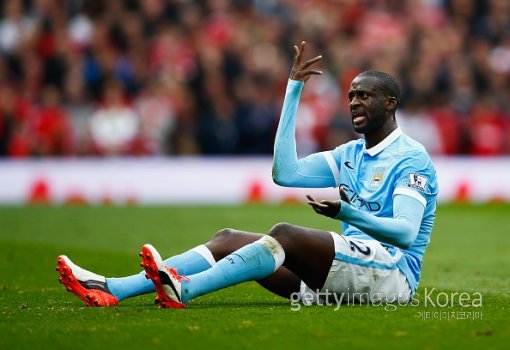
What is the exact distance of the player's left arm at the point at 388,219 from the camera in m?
6.75

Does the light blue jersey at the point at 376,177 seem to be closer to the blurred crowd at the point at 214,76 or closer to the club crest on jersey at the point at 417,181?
the club crest on jersey at the point at 417,181

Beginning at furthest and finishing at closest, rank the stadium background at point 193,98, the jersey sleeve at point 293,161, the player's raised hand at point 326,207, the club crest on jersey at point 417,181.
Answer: the stadium background at point 193,98
the jersey sleeve at point 293,161
the club crest on jersey at point 417,181
the player's raised hand at point 326,207

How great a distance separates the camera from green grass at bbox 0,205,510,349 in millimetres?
6195

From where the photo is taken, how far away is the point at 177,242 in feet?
44.7

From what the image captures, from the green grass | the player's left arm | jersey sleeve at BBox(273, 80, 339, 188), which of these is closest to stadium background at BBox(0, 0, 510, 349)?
the green grass

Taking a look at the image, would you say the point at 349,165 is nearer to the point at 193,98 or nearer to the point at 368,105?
the point at 368,105

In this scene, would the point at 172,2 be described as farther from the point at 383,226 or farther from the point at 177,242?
the point at 383,226

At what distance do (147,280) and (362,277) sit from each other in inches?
63.7

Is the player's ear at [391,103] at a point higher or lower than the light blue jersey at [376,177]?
higher

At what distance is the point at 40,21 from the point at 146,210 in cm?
530

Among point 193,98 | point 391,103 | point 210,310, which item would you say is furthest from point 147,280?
point 193,98

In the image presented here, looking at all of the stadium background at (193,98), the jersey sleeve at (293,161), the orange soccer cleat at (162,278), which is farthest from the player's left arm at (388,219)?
the stadium background at (193,98)

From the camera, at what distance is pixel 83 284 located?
7.63m

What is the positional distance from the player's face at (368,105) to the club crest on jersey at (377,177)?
1.16 ft
